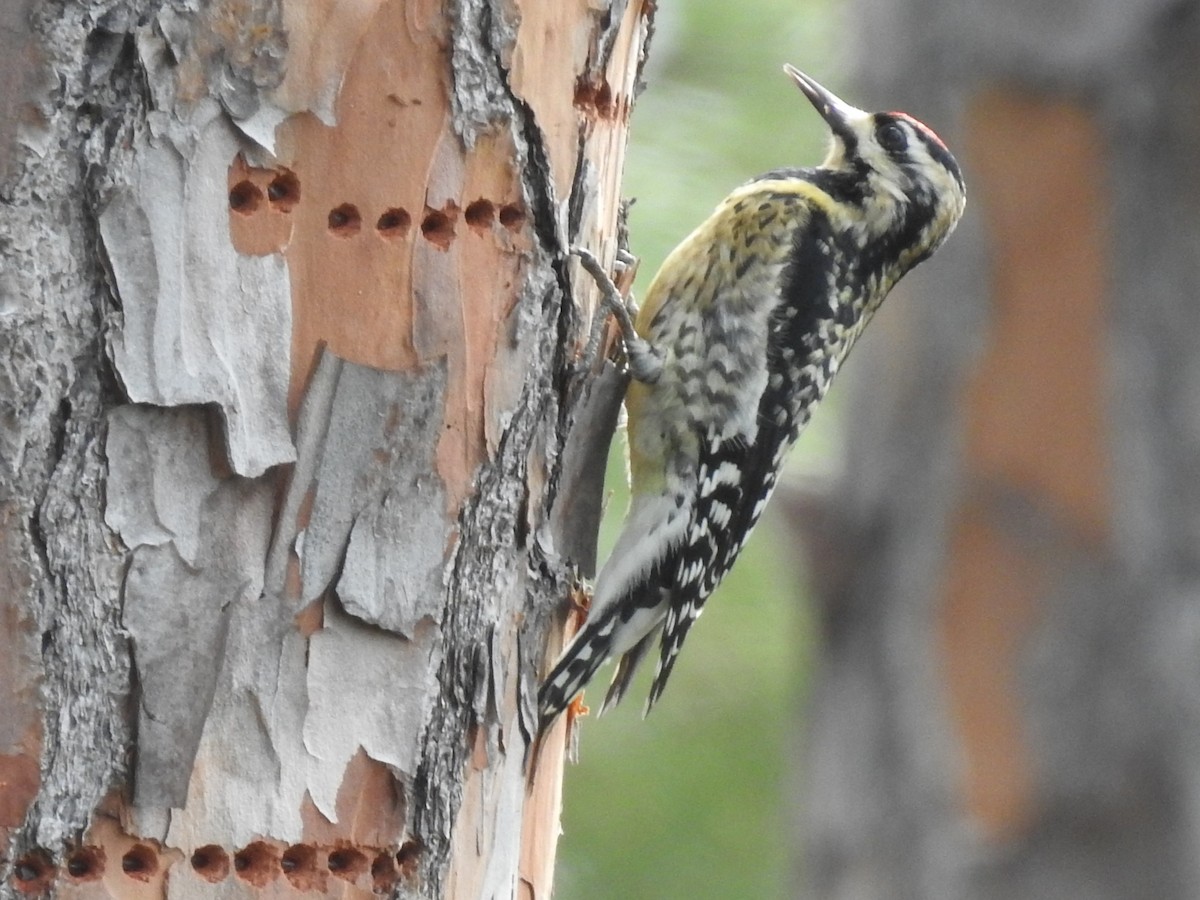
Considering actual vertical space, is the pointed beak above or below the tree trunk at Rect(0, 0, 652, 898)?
above

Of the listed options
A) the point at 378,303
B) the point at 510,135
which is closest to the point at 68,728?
the point at 378,303

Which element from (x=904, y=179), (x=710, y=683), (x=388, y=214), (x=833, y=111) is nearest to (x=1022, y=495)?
(x=904, y=179)

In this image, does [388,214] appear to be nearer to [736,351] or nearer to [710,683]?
[736,351]

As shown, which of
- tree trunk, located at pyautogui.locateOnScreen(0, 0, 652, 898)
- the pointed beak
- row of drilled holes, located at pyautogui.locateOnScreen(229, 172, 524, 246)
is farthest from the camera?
the pointed beak

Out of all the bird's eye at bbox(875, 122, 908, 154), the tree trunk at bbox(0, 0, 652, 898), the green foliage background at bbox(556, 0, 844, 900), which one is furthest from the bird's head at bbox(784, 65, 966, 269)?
the tree trunk at bbox(0, 0, 652, 898)

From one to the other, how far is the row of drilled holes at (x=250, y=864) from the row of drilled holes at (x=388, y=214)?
879 mm

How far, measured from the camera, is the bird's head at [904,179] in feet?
12.3

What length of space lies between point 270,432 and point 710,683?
445cm

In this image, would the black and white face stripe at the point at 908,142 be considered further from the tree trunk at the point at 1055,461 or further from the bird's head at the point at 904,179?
the tree trunk at the point at 1055,461

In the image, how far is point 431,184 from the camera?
91.0 inches

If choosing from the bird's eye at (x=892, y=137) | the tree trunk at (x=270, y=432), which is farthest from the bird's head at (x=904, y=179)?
the tree trunk at (x=270, y=432)

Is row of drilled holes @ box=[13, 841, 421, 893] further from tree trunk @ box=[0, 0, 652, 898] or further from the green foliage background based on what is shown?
the green foliage background

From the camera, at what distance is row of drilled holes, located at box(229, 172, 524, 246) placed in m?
2.20

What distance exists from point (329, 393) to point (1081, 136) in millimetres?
2851
